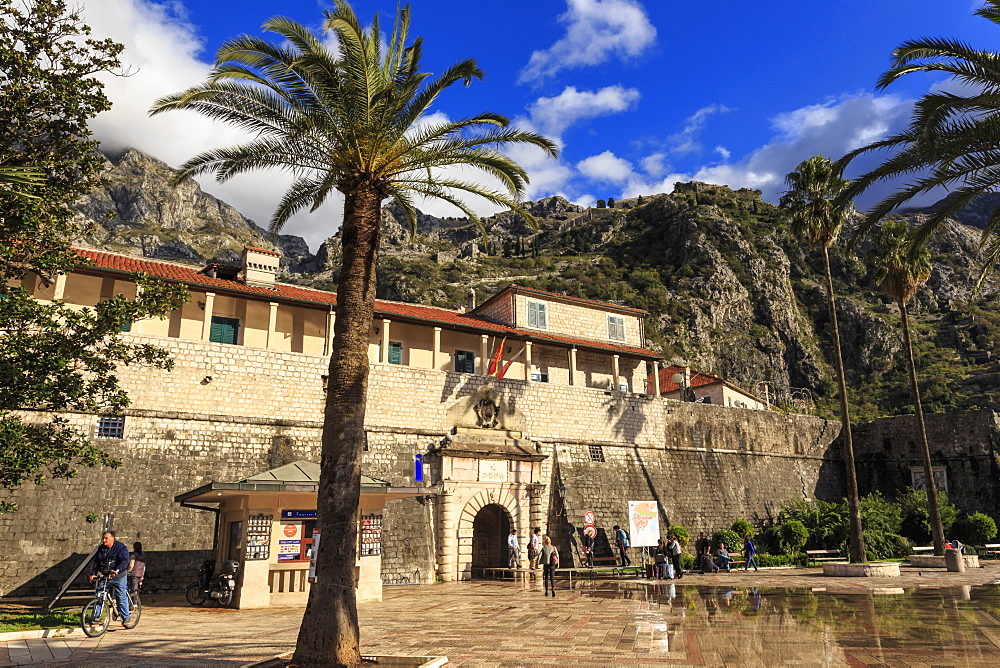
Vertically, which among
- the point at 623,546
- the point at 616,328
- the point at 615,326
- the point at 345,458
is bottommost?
the point at 623,546

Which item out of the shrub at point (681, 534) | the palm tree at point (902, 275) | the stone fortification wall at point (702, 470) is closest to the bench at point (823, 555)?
the palm tree at point (902, 275)

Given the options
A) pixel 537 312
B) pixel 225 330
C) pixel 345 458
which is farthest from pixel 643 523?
pixel 225 330

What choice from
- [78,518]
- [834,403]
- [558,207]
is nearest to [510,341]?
[78,518]

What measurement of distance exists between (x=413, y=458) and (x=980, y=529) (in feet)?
91.8

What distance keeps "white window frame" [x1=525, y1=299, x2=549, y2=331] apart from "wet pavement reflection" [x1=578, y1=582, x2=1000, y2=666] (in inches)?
724

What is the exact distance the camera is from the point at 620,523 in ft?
97.1

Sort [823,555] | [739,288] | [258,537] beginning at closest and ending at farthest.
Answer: [258,537] < [823,555] < [739,288]

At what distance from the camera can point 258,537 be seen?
16.0 metres

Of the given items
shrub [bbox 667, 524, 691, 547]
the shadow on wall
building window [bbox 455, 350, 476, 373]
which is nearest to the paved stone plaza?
the shadow on wall

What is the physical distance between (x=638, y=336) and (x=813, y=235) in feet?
43.1

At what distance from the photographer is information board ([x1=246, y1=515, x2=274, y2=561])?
52.3 feet

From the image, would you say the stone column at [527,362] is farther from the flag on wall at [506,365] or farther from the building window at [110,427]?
the building window at [110,427]

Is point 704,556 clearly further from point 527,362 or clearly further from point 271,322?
point 271,322

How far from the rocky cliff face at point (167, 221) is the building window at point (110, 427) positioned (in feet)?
298
